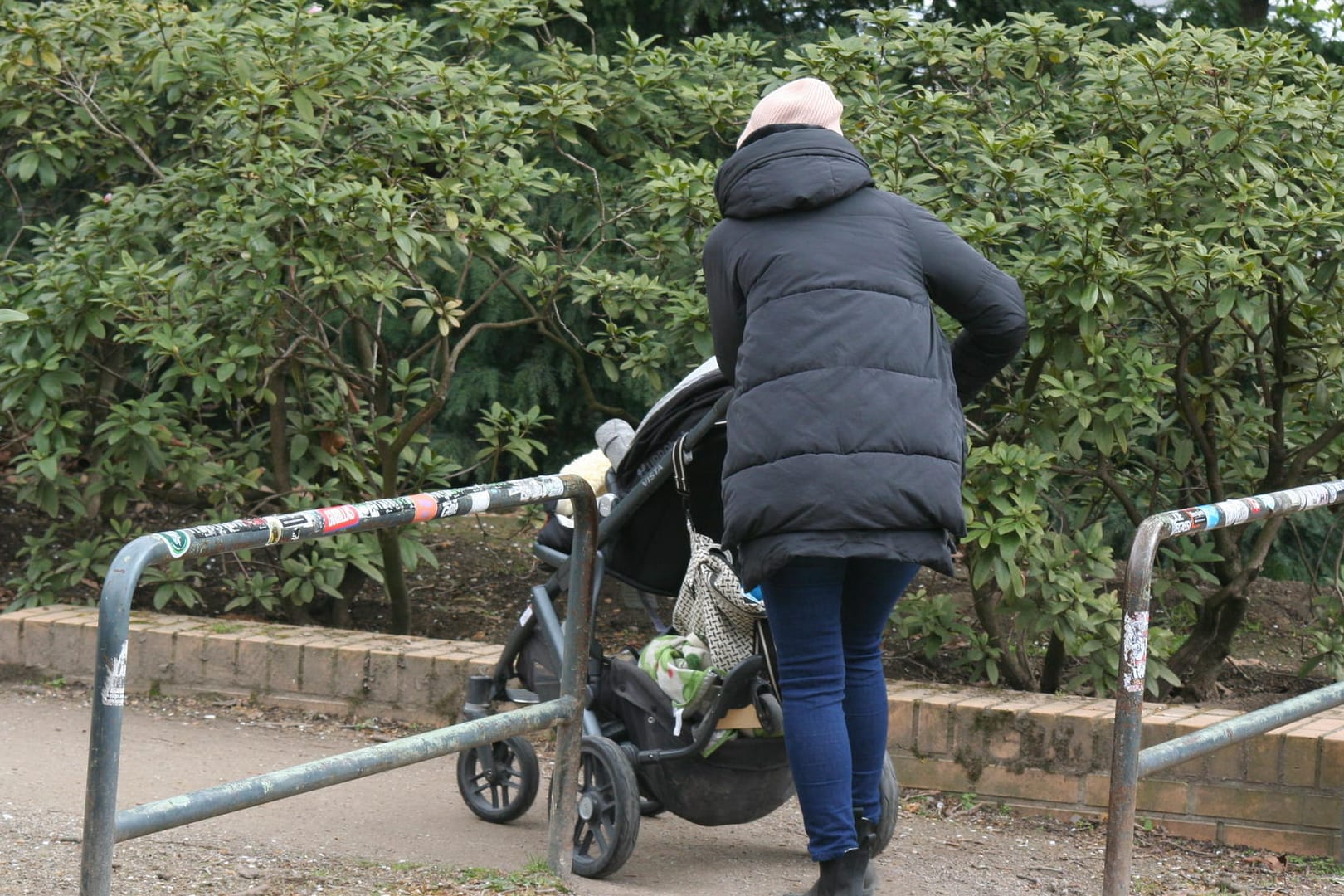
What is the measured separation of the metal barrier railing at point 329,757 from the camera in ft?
7.86

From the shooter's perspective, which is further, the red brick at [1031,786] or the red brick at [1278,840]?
the red brick at [1031,786]

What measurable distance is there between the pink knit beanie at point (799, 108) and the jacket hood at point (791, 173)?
50mm

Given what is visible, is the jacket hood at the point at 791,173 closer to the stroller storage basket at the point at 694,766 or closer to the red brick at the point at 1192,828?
the stroller storage basket at the point at 694,766

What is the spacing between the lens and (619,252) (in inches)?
253

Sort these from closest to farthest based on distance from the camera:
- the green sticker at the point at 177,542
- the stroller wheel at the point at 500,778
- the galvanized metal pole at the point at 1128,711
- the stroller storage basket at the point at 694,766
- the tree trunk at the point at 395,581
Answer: the green sticker at the point at 177,542, the galvanized metal pole at the point at 1128,711, the stroller storage basket at the point at 694,766, the stroller wheel at the point at 500,778, the tree trunk at the point at 395,581

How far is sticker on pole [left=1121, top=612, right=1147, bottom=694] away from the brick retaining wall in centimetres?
117

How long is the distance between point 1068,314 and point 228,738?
2.85m

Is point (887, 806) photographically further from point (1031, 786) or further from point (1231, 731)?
point (1031, 786)

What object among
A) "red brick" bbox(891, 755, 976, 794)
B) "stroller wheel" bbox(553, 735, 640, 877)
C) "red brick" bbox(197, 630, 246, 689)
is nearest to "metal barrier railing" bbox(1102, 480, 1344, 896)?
"stroller wheel" bbox(553, 735, 640, 877)

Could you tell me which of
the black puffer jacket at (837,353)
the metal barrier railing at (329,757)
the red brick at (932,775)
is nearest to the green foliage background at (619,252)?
the red brick at (932,775)

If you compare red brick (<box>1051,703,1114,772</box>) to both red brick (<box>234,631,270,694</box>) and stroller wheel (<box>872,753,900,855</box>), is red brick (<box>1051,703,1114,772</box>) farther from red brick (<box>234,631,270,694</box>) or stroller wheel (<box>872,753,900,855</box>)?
red brick (<box>234,631,270,694</box>)

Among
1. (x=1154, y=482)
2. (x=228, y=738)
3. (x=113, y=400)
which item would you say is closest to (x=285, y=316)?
(x=113, y=400)

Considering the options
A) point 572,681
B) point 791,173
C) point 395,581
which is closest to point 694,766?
point 572,681

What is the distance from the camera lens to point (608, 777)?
3682 mm
